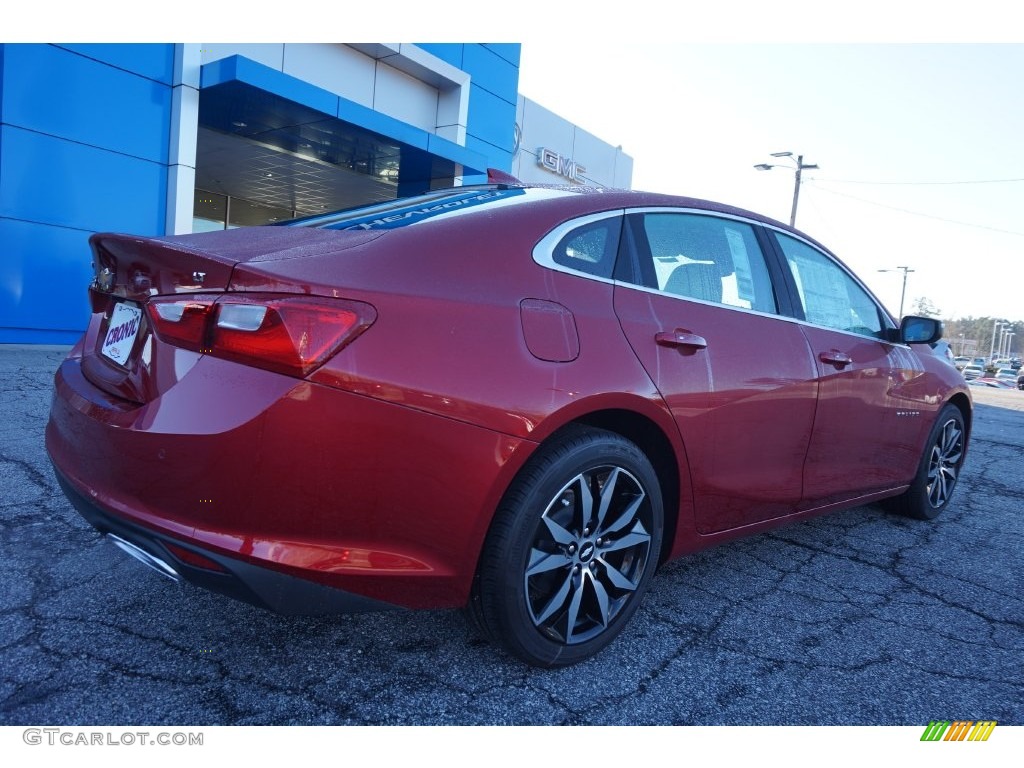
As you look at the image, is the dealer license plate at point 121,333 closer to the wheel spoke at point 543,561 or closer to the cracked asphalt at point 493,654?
the cracked asphalt at point 493,654

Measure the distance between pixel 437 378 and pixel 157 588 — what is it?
143 cm

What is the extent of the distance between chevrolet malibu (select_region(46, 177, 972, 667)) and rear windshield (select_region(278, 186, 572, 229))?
24mm

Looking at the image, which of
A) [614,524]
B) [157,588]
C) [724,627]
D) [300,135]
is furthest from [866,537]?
[300,135]

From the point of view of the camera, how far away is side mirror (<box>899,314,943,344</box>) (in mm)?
3703

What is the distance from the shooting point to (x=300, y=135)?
41.7 ft

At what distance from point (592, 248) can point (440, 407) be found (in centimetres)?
81

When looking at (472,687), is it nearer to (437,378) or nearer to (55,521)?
(437,378)

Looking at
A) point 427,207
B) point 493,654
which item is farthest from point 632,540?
point 427,207

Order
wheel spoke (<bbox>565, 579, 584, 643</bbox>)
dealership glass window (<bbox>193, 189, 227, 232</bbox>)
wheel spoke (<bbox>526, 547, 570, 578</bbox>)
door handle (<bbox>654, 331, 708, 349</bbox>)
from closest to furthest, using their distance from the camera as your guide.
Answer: wheel spoke (<bbox>526, 547, 570, 578</bbox>) → wheel spoke (<bbox>565, 579, 584, 643</bbox>) → door handle (<bbox>654, 331, 708, 349</bbox>) → dealership glass window (<bbox>193, 189, 227, 232</bbox>)

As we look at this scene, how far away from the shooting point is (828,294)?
337 centimetres

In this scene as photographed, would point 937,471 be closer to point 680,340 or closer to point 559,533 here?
point 680,340

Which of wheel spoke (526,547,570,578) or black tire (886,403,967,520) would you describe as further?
black tire (886,403,967,520)

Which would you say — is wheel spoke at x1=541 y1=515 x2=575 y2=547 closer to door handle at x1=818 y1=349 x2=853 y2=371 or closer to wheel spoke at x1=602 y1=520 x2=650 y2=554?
wheel spoke at x1=602 y1=520 x2=650 y2=554

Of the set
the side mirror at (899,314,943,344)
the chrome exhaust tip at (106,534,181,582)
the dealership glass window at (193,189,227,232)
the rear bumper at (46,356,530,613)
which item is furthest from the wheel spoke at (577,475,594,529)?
the dealership glass window at (193,189,227,232)
